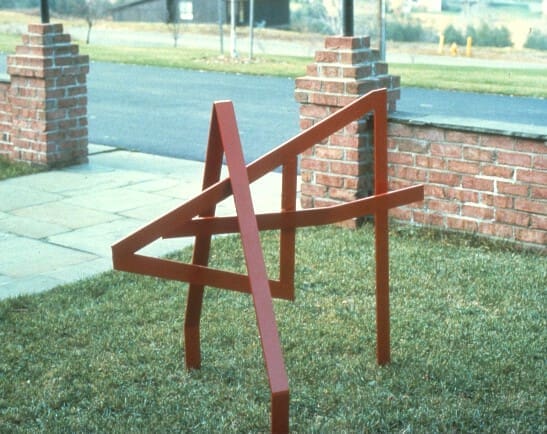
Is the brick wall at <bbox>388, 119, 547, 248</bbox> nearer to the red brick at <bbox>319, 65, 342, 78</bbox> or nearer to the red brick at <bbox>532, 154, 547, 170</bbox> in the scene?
the red brick at <bbox>532, 154, 547, 170</bbox>

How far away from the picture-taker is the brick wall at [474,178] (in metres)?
6.56

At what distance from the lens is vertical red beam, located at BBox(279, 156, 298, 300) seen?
4.30m

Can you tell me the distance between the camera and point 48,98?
30.5 feet

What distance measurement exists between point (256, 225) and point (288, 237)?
2.27 feet

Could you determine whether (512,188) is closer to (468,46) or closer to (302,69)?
Answer: (468,46)

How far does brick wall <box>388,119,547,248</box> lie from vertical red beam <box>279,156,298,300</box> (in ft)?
8.67

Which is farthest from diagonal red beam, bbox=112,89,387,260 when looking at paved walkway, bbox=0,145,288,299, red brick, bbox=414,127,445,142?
red brick, bbox=414,127,445,142

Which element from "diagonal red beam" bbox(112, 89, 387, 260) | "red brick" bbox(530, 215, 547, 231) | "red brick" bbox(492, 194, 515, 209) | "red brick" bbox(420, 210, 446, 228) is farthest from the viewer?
"red brick" bbox(420, 210, 446, 228)

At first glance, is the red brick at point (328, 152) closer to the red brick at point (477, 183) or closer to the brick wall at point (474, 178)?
the brick wall at point (474, 178)

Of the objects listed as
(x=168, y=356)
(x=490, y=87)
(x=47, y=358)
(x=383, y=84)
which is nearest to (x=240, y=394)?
(x=168, y=356)

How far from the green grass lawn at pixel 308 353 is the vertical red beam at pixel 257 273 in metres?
0.62

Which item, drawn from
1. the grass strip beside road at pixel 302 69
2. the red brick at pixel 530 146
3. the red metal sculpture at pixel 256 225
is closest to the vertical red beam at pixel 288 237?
the red metal sculpture at pixel 256 225

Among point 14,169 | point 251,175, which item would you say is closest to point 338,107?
point 251,175

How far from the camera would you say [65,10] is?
31.1 m
